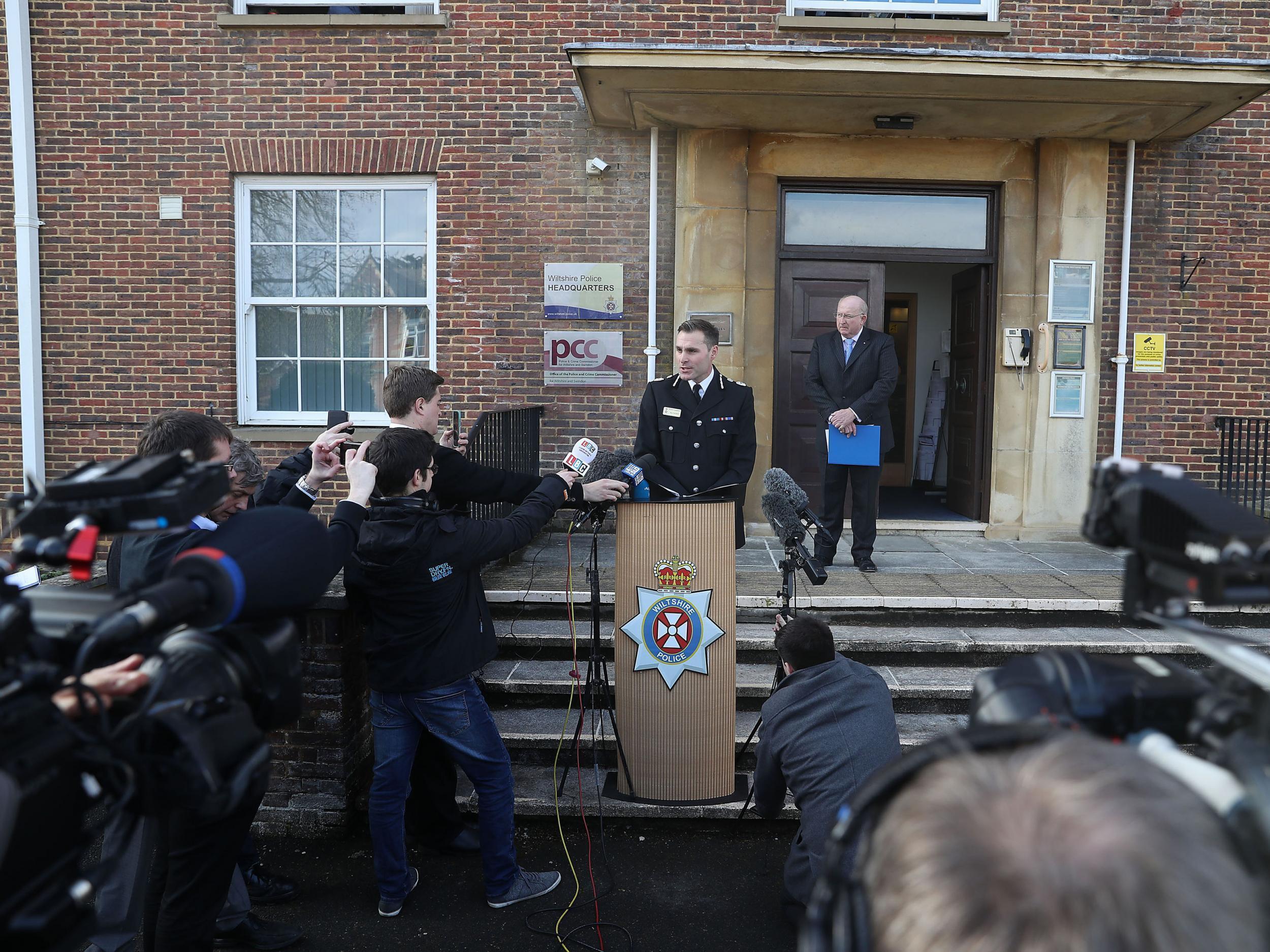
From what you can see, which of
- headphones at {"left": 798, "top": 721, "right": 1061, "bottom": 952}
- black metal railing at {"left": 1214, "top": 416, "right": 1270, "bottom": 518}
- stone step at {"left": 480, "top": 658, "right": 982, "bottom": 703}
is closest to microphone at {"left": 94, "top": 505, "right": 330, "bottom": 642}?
headphones at {"left": 798, "top": 721, "right": 1061, "bottom": 952}

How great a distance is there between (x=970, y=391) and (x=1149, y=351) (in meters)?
1.47

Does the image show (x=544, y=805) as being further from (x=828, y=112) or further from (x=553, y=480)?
(x=828, y=112)

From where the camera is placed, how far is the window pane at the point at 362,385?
27.9 feet

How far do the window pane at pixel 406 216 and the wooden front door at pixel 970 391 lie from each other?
4.85m

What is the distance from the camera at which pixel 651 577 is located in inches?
161

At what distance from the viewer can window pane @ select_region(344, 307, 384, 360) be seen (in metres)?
8.45

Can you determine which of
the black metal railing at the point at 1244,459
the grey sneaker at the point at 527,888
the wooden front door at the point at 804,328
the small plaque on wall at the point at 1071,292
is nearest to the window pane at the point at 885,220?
the wooden front door at the point at 804,328

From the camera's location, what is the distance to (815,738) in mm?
3160

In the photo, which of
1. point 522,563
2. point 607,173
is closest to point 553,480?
point 522,563

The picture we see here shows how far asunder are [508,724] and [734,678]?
127 cm

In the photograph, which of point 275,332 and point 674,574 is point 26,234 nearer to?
point 275,332

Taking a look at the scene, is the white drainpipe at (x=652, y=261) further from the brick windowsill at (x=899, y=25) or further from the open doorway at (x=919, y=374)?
the open doorway at (x=919, y=374)

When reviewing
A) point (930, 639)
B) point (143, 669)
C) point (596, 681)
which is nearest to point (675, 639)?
point (596, 681)

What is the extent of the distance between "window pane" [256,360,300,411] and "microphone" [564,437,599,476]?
5487 mm
